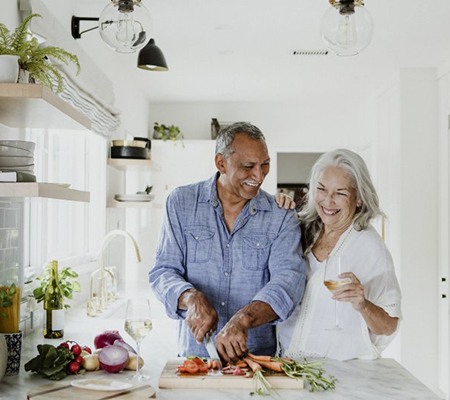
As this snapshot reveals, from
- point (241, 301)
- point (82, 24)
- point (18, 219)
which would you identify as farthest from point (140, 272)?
point (241, 301)

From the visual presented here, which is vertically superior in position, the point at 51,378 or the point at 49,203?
the point at 49,203

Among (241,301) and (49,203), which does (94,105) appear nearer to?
(49,203)

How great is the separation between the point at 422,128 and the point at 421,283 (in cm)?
126

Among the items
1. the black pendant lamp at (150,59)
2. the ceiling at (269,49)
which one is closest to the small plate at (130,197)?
the ceiling at (269,49)

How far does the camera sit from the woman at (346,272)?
Result: 7.10 ft

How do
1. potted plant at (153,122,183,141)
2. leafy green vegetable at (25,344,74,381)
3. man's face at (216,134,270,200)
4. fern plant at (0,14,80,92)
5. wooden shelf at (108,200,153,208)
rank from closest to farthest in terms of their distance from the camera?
leafy green vegetable at (25,344,74,381) < fern plant at (0,14,80,92) < man's face at (216,134,270,200) < wooden shelf at (108,200,153,208) < potted plant at (153,122,183,141)

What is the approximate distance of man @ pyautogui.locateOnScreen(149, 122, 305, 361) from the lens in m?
2.23

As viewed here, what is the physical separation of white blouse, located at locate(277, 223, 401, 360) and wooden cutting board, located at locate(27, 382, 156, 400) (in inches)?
24.8

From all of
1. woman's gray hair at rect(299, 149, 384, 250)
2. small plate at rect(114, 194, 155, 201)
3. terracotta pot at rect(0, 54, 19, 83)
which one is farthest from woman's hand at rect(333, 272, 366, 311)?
small plate at rect(114, 194, 155, 201)

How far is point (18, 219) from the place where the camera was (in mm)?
2678

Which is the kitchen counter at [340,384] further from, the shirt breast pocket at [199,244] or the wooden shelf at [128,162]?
the wooden shelf at [128,162]

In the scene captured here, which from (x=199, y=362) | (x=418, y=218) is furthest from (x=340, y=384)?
(x=418, y=218)

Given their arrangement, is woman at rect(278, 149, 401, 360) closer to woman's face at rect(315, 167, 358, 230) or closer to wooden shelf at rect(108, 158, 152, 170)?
woman's face at rect(315, 167, 358, 230)

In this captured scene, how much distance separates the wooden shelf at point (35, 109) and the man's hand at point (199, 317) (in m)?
0.74
